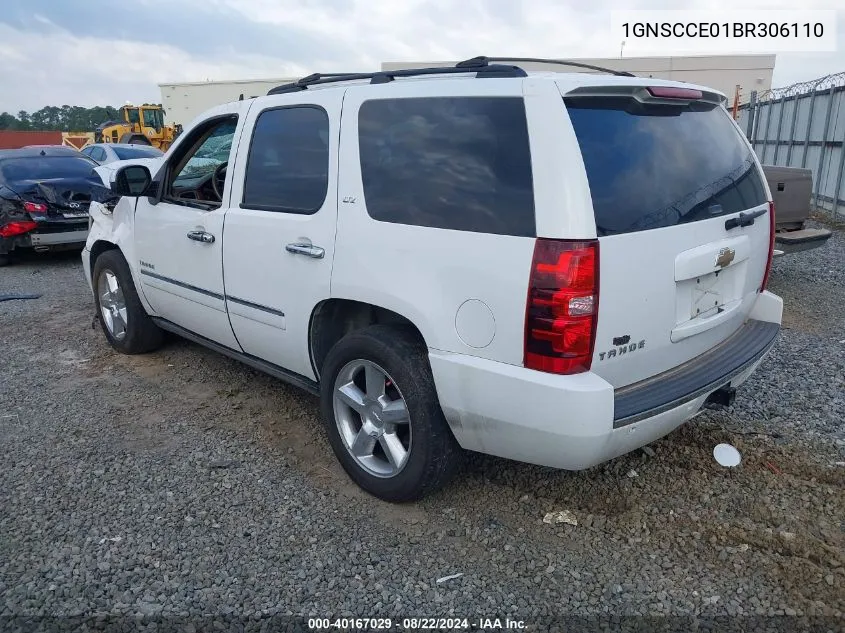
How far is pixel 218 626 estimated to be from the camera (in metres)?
2.49

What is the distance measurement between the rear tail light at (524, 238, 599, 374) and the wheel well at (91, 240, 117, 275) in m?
4.06

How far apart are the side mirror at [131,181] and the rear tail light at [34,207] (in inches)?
196

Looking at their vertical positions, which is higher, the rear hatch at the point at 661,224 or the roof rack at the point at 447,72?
the roof rack at the point at 447,72

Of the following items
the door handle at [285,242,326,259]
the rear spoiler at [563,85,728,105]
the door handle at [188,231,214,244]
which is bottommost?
the door handle at [188,231,214,244]

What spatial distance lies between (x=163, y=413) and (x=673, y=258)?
3.29 metres

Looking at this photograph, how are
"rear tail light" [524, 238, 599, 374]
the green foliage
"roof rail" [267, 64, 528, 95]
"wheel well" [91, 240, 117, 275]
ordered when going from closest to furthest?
"rear tail light" [524, 238, 599, 374], "roof rail" [267, 64, 528, 95], "wheel well" [91, 240, 117, 275], the green foliage

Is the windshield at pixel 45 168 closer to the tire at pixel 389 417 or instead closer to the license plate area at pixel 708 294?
the tire at pixel 389 417

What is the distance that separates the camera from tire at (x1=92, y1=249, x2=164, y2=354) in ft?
16.7

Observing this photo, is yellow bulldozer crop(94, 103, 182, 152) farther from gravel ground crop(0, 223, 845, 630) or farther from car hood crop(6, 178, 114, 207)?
gravel ground crop(0, 223, 845, 630)

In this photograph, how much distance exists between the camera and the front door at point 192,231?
405 centimetres

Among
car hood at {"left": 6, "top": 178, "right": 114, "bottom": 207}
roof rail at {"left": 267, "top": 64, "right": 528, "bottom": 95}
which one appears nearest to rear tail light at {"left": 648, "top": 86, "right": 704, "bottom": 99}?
roof rail at {"left": 267, "top": 64, "right": 528, "bottom": 95}

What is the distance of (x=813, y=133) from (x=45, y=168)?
1301 cm

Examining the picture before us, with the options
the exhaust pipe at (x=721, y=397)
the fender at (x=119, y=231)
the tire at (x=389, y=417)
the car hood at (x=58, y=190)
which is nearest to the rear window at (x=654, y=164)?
the exhaust pipe at (x=721, y=397)

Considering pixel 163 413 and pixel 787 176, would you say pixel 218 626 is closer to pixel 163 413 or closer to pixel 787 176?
pixel 163 413
